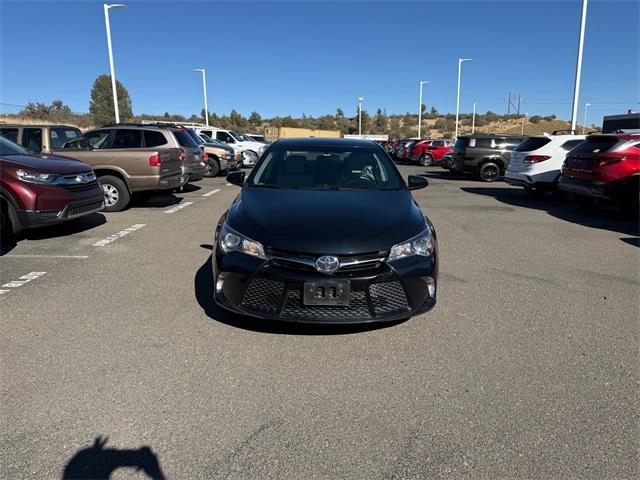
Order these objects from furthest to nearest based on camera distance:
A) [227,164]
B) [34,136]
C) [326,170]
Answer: [227,164]
[34,136]
[326,170]

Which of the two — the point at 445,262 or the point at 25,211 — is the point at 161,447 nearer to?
the point at 445,262

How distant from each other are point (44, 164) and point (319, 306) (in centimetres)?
544

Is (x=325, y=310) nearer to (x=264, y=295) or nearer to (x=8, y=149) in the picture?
(x=264, y=295)

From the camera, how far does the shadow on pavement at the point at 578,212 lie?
8391 millimetres

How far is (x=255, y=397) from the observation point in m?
2.85

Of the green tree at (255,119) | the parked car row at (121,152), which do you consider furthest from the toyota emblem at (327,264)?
the green tree at (255,119)

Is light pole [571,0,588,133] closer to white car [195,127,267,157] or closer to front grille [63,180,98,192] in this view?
white car [195,127,267,157]

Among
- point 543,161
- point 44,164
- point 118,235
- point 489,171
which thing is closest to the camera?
point 44,164

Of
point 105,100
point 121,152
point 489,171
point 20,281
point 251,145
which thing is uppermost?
point 105,100

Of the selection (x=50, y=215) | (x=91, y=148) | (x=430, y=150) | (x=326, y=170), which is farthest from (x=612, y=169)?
(x=430, y=150)

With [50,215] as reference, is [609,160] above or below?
above

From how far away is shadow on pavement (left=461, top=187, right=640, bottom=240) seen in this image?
8.39 meters

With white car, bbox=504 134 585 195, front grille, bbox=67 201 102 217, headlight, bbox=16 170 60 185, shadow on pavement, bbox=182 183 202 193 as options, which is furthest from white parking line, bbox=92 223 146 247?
white car, bbox=504 134 585 195

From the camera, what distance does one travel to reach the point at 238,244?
3512mm
